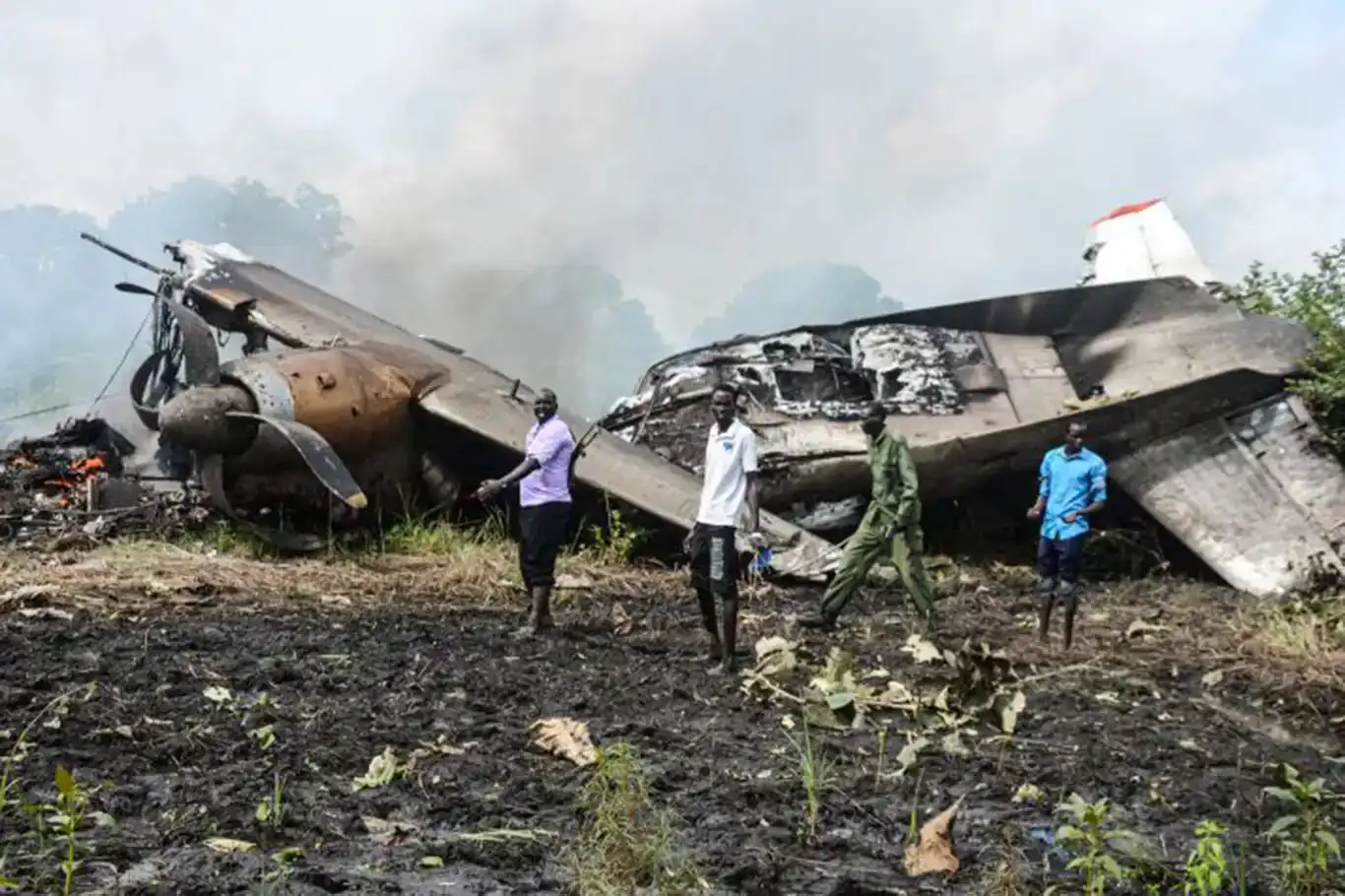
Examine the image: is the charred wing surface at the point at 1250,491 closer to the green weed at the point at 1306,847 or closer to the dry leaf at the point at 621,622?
the dry leaf at the point at 621,622

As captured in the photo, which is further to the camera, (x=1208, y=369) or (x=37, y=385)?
(x=37, y=385)

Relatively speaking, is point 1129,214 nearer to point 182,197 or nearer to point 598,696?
point 598,696

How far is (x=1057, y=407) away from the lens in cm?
1216

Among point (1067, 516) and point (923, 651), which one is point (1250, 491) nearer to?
point (1067, 516)

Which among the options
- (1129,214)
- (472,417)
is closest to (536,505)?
(472,417)

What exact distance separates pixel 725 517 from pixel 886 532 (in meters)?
1.71

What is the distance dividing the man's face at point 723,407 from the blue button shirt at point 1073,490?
2.44 m

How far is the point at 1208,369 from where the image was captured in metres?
11.8

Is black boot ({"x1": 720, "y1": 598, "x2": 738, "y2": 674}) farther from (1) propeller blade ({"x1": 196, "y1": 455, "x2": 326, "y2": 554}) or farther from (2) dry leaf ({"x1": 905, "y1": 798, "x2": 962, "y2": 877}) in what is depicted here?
(1) propeller blade ({"x1": 196, "y1": 455, "x2": 326, "y2": 554})

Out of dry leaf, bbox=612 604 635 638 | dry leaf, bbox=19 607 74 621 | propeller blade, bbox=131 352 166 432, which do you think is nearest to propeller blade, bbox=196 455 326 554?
propeller blade, bbox=131 352 166 432

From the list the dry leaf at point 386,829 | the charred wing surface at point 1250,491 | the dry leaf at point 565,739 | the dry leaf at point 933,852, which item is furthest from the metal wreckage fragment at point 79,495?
the charred wing surface at point 1250,491

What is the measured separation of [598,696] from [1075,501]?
362 cm

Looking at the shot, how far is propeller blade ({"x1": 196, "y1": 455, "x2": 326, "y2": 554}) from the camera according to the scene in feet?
29.6

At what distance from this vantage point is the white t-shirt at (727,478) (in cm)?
644
